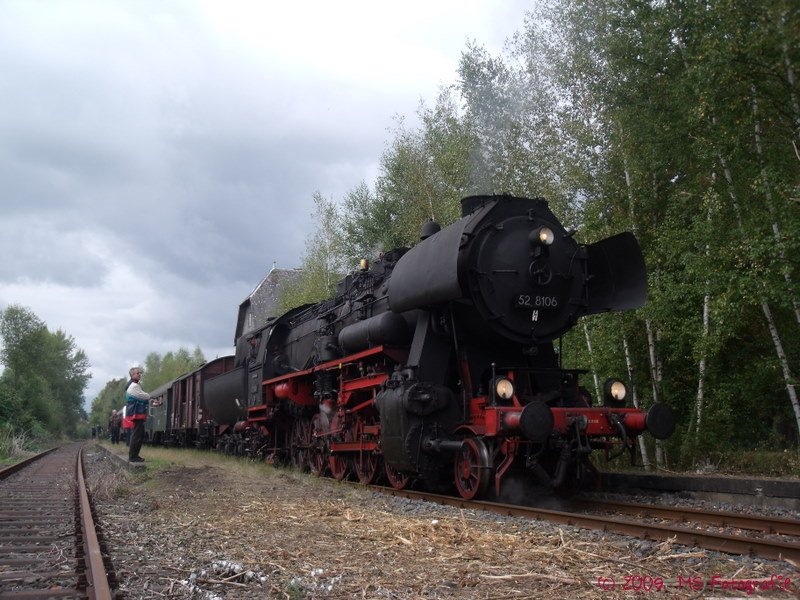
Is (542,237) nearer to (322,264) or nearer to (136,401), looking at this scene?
(136,401)

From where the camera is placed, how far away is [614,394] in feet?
27.6

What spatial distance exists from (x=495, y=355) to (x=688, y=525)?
3.07 m

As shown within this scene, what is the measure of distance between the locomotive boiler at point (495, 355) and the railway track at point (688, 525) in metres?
0.46

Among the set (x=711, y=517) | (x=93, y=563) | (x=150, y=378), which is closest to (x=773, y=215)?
(x=711, y=517)

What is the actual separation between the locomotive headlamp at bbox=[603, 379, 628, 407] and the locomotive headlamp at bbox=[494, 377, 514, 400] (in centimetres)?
146

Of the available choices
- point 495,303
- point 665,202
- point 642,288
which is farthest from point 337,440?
point 665,202

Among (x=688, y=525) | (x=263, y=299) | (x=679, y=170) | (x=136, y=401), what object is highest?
(x=263, y=299)

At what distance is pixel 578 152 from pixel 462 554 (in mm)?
12445

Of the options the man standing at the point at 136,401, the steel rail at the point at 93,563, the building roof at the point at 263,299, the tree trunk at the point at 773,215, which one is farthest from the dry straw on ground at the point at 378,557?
the building roof at the point at 263,299

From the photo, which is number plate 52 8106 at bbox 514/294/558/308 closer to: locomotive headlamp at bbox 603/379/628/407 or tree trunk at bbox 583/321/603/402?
locomotive headlamp at bbox 603/379/628/407

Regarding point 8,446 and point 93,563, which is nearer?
point 93,563

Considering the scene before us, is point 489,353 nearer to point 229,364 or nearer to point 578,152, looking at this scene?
point 578,152

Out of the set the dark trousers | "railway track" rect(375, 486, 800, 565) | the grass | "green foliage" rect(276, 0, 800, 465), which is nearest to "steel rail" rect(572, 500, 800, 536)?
"railway track" rect(375, 486, 800, 565)

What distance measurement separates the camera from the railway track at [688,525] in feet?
16.0
